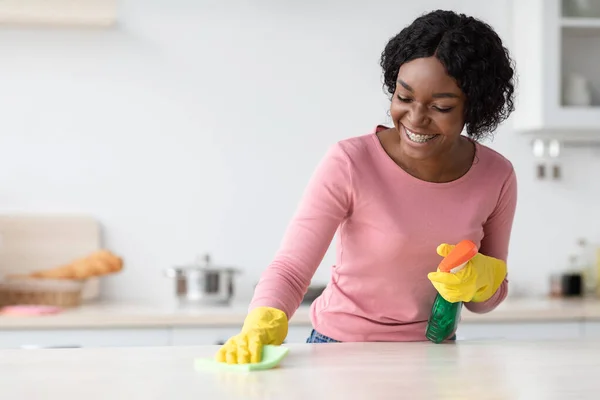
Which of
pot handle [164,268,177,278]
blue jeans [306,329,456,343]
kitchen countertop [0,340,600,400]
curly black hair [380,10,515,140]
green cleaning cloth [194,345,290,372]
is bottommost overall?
blue jeans [306,329,456,343]

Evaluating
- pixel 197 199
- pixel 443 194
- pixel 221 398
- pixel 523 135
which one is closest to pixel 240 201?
pixel 197 199

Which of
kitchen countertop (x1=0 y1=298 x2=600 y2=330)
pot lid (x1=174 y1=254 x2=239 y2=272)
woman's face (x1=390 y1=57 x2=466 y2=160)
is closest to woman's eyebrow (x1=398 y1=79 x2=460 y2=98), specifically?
woman's face (x1=390 y1=57 x2=466 y2=160)

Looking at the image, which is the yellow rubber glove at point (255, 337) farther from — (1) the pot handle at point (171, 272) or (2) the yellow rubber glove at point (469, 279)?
(1) the pot handle at point (171, 272)

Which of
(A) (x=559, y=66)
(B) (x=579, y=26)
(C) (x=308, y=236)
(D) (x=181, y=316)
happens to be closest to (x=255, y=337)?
(C) (x=308, y=236)

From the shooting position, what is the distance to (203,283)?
114 inches

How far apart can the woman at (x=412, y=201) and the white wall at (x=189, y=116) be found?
1.41 metres

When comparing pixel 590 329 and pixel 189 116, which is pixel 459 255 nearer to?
pixel 590 329

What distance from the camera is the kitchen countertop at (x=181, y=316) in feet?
8.61

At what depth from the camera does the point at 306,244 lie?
1.61 metres

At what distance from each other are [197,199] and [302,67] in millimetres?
586

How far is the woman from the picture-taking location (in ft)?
5.30

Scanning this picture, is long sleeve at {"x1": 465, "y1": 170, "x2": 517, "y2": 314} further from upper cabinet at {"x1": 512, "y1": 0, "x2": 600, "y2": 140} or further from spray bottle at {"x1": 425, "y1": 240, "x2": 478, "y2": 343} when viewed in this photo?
upper cabinet at {"x1": 512, "y1": 0, "x2": 600, "y2": 140}

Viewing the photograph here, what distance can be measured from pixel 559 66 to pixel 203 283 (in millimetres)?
1361

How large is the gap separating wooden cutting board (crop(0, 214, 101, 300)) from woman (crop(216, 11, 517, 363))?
1.46 metres
